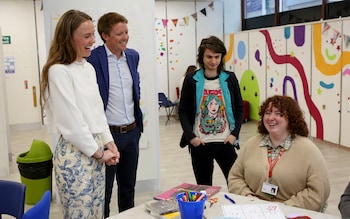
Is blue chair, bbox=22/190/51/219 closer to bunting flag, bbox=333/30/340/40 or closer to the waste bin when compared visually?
the waste bin

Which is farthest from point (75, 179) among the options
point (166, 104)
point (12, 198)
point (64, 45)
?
point (166, 104)

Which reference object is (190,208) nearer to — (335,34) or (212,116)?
(212,116)

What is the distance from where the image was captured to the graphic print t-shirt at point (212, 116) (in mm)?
2857

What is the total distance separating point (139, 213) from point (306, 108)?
5372 millimetres

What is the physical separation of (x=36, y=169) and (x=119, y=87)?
1626 millimetres

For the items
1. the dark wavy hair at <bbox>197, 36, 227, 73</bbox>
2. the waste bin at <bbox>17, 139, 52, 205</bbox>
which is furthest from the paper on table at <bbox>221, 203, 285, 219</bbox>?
the waste bin at <bbox>17, 139, 52, 205</bbox>

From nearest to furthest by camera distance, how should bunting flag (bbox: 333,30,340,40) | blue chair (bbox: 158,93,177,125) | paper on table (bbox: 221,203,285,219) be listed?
paper on table (bbox: 221,203,285,219), bunting flag (bbox: 333,30,340,40), blue chair (bbox: 158,93,177,125)

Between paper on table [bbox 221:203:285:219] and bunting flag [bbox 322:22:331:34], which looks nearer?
paper on table [bbox 221:203:285:219]

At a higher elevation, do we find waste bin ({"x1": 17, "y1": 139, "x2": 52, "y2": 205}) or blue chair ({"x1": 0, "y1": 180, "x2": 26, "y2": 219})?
blue chair ({"x1": 0, "y1": 180, "x2": 26, "y2": 219})

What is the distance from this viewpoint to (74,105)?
2.06m

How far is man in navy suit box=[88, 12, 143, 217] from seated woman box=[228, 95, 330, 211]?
2.55 feet

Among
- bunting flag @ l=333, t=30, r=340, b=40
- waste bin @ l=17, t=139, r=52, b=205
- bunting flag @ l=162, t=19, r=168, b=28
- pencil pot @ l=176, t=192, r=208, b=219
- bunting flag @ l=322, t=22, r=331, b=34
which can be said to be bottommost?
waste bin @ l=17, t=139, r=52, b=205

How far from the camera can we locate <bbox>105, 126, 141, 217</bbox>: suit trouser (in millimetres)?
2730

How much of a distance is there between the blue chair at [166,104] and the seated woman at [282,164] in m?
6.09
